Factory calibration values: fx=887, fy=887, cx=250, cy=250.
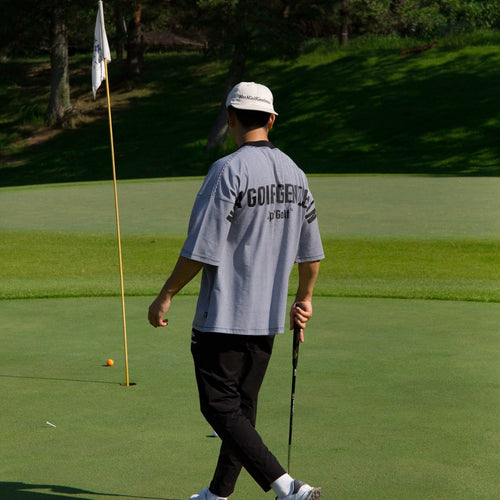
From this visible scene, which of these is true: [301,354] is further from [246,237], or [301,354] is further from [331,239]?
[331,239]

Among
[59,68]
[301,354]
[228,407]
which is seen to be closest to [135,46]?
[59,68]

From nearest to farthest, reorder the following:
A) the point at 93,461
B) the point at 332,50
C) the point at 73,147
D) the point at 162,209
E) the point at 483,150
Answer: the point at 93,461
the point at 162,209
the point at 483,150
the point at 73,147
the point at 332,50

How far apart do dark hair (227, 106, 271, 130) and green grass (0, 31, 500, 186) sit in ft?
84.3

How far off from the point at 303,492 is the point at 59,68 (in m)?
39.5

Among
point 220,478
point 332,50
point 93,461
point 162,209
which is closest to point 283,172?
point 220,478

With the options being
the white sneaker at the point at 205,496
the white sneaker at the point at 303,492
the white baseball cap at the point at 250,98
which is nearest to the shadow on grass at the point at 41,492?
the white sneaker at the point at 205,496

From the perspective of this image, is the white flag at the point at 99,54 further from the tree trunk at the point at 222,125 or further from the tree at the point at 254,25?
the tree trunk at the point at 222,125

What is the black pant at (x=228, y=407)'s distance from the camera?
3.51m

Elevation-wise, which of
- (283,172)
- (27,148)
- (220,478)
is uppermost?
(283,172)

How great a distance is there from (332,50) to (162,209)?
28.1m

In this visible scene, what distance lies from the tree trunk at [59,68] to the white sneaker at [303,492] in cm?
3792

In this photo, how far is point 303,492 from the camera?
345 centimetres

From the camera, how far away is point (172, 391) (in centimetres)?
543

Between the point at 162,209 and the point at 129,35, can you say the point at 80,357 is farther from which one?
the point at 129,35
